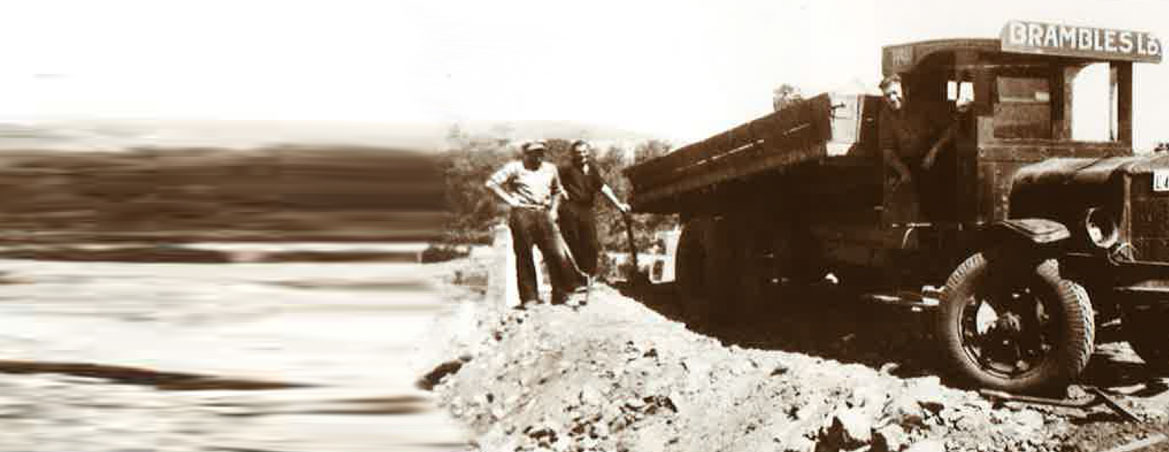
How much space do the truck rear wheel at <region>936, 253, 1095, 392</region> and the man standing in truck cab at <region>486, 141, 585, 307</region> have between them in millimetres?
2796

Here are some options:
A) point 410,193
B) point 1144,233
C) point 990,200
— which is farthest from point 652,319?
point 410,193

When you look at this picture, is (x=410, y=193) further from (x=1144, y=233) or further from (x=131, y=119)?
(x=1144, y=233)

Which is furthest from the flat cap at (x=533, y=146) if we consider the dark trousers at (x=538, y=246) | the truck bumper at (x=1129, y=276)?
the truck bumper at (x=1129, y=276)

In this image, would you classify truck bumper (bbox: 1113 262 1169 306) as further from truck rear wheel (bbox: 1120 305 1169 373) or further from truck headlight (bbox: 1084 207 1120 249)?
truck rear wheel (bbox: 1120 305 1169 373)

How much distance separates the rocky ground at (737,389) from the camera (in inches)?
140

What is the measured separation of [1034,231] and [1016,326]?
39 centimetres

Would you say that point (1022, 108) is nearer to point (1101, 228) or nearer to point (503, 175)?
point (1101, 228)

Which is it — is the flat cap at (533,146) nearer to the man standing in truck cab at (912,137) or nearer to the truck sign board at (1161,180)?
the man standing in truck cab at (912,137)

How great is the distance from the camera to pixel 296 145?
4.48ft

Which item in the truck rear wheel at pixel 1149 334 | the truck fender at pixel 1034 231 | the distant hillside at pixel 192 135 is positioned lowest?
the truck rear wheel at pixel 1149 334

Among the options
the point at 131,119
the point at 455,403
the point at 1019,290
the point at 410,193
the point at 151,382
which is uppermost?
the point at 131,119

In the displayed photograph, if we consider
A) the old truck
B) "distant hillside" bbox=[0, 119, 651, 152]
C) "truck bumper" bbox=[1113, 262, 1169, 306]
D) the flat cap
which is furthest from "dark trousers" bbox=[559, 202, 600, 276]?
"distant hillside" bbox=[0, 119, 651, 152]

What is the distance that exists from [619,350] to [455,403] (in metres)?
0.88

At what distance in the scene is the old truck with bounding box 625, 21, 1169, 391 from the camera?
408cm
